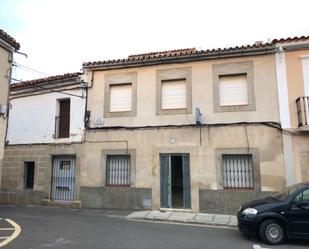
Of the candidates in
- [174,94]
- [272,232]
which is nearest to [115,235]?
[272,232]

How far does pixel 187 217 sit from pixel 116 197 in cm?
322

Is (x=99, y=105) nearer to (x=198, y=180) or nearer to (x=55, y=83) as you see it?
(x=55, y=83)

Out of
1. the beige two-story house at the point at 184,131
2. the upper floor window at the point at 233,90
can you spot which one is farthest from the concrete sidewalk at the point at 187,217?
the upper floor window at the point at 233,90

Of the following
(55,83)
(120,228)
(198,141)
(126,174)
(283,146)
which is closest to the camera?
(120,228)

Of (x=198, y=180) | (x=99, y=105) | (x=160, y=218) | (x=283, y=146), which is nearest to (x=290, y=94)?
(x=283, y=146)

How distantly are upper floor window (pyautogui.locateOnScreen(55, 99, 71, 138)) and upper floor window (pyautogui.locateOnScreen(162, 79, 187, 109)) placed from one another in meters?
4.47

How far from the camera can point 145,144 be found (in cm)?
1259

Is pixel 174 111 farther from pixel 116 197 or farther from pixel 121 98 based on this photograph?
pixel 116 197

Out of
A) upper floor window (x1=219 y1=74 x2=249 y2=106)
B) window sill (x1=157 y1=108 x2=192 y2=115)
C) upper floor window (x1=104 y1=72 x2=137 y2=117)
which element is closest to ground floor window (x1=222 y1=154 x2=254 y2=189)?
upper floor window (x1=219 y1=74 x2=249 y2=106)

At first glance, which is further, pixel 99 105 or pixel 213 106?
pixel 99 105

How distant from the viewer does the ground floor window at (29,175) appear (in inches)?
569

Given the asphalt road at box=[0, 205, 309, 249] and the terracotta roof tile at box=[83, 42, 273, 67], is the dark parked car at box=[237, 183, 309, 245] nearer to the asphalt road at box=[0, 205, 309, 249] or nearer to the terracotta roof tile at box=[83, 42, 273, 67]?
the asphalt road at box=[0, 205, 309, 249]

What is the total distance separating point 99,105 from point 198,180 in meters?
5.17

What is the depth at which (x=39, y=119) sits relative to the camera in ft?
47.8
